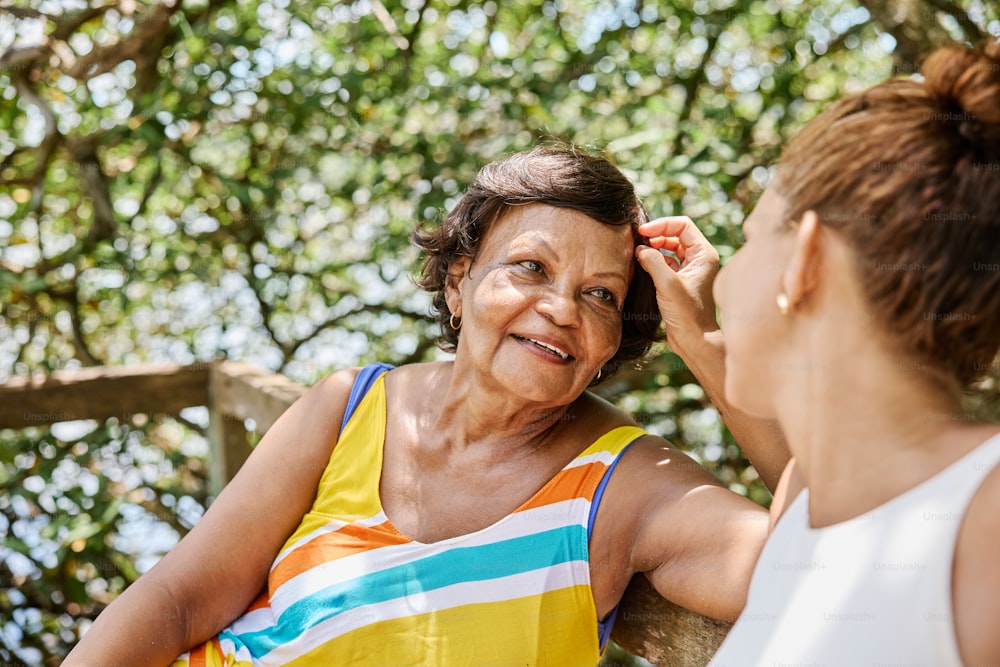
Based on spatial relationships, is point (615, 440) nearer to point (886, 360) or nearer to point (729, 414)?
point (729, 414)

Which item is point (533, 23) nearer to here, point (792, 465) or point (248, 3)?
point (248, 3)

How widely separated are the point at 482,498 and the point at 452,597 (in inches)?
8.7

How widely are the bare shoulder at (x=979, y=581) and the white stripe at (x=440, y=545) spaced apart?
0.92 m

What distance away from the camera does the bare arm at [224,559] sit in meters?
1.83

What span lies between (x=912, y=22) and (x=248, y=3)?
2.44m

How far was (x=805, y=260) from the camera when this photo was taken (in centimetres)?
100

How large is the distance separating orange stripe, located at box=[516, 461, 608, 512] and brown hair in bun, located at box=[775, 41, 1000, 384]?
870 millimetres

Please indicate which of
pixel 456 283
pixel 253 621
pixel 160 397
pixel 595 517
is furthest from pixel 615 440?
pixel 160 397

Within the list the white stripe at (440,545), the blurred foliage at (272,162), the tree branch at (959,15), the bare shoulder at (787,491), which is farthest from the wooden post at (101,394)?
the tree branch at (959,15)

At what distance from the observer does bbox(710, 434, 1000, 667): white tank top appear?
896mm

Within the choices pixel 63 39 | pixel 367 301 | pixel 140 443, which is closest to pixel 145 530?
pixel 140 443

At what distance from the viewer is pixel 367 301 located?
4.19 m

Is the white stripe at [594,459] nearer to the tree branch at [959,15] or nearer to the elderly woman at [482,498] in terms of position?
the elderly woman at [482,498]

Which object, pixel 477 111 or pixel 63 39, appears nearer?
pixel 477 111
